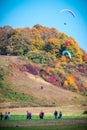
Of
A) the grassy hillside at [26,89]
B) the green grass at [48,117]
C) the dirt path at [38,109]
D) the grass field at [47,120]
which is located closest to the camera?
the grass field at [47,120]

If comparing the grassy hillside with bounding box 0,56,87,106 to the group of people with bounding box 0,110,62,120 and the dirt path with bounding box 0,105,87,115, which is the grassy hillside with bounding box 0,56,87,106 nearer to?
the dirt path with bounding box 0,105,87,115

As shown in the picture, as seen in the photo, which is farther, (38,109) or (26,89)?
(26,89)

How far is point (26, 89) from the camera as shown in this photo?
1500cm

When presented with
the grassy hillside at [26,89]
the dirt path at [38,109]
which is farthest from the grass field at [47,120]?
the grassy hillside at [26,89]

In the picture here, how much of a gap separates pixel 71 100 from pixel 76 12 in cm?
262

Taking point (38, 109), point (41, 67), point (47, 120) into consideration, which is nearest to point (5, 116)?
point (38, 109)

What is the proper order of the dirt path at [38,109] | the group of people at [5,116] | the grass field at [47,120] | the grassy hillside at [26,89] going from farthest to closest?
1. the grassy hillside at [26,89]
2. the dirt path at [38,109]
3. the group of people at [5,116]
4. the grass field at [47,120]

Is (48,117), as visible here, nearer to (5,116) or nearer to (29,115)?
(29,115)

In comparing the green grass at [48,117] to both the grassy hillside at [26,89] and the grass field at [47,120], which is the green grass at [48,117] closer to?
the grass field at [47,120]

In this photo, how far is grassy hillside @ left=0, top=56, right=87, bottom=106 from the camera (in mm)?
14945

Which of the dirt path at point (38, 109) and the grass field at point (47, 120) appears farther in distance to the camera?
the dirt path at point (38, 109)

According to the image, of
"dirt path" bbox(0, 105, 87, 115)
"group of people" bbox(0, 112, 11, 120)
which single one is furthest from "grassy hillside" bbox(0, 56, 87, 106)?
"group of people" bbox(0, 112, 11, 120)

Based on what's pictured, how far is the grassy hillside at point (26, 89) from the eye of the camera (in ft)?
49.0

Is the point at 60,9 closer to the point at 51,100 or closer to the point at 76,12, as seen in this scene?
the point at 76,12
